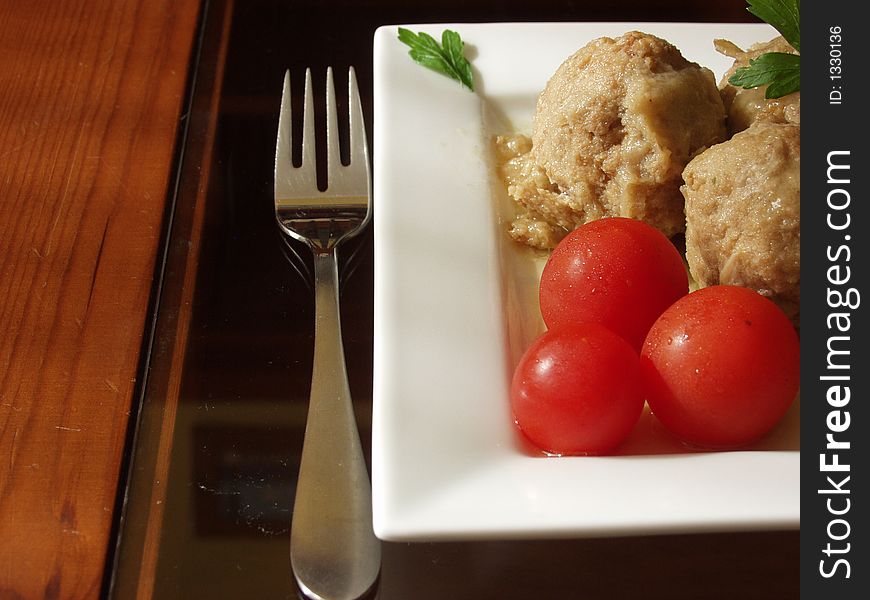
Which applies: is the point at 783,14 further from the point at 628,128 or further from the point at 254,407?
the point at 254,407

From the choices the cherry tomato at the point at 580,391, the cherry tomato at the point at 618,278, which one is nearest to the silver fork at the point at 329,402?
the cherry tomato at the point at 580,391

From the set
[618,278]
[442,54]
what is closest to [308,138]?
[442,54]

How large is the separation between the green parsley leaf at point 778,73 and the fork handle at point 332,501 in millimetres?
801

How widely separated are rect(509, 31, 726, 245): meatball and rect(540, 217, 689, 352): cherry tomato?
114mm

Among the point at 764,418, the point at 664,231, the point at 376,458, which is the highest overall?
the point at 664,231

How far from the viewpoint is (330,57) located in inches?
95.6

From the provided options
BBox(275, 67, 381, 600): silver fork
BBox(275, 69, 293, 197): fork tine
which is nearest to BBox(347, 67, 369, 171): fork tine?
BBox(275, 67, 381, 600): silver fork

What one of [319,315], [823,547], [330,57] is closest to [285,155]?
[319,315]

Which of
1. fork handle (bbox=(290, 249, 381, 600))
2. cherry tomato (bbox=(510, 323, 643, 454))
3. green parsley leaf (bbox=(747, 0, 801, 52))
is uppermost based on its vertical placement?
green parsley leaf (bbox=(747, 0, 801, 52))

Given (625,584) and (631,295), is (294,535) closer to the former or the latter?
(625,584)

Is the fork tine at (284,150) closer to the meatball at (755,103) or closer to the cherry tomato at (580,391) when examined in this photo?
the cherry tomato at (580,391)

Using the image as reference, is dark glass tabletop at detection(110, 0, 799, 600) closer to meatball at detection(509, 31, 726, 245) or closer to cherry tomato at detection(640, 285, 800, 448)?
cherry tomato at detection(640, 285, 800, 448)

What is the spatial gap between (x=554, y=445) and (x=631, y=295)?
0.89ft

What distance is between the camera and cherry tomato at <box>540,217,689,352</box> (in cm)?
156
